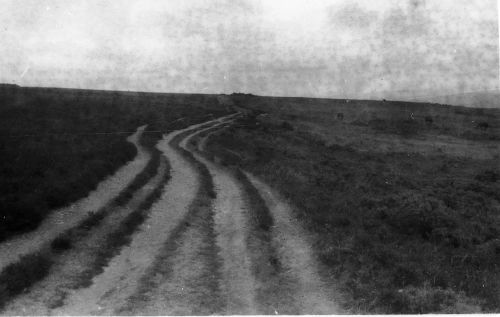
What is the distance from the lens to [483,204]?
20.7 meters

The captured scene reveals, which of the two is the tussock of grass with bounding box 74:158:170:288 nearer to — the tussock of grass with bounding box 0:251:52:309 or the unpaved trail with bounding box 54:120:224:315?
the unpaved trail with bounding box 54:120:224:315

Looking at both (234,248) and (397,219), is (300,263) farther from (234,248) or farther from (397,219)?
(397,219)

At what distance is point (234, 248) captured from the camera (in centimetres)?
1281

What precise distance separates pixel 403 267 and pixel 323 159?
958 inches

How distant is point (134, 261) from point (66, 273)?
1853 millimetres

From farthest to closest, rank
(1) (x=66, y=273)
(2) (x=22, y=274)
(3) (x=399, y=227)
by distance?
(3) (x=399, y=227) → (1) (x=66, y=273) → (2) (x=22, y=274)

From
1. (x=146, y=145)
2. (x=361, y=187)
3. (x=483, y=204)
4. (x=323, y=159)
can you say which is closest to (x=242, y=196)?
(x=361, y=187)

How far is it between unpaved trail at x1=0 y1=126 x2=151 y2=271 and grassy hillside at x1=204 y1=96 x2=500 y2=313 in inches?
332

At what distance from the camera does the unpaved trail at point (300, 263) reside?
9031 millimetres

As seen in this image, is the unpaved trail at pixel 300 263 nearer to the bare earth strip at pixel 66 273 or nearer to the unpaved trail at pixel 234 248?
the unpaved trail at pixel 234 248

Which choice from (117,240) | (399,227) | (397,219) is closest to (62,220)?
(117,240)

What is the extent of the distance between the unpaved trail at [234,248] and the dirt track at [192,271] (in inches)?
1.1

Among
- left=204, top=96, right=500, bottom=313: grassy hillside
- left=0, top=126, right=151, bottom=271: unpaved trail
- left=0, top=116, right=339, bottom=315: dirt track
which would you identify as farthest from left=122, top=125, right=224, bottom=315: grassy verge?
left=0, top=126, right=151, bottom=271: unpaved trail

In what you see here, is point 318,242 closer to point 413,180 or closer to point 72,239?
point 72,239
